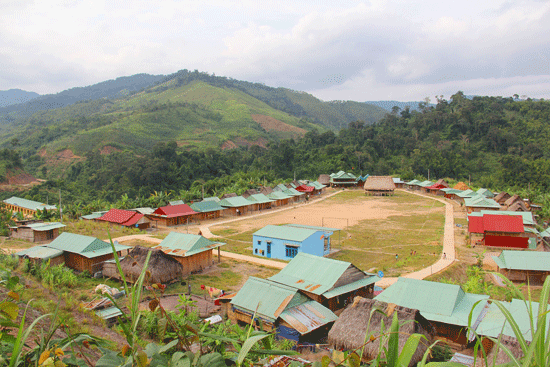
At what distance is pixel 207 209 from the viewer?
40.5 metres

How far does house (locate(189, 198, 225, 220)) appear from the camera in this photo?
130ft

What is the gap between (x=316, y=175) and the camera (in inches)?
3105

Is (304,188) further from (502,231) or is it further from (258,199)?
(502,231)

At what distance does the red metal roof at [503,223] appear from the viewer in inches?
1054

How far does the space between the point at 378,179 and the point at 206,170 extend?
33.1m

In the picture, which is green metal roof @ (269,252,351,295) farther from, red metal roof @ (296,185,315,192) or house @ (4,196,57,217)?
red metal roof @ (296,185,315,192)

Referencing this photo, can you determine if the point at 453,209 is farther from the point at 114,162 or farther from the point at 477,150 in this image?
the point at 114,162

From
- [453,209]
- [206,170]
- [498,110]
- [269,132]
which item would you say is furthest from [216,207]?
[269,132]

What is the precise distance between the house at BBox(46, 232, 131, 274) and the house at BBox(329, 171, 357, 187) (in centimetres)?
5690

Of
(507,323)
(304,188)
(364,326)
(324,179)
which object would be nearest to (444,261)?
(507,323)

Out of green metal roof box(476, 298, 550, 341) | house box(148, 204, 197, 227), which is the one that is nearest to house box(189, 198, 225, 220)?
house box(148, 204, 197, 227)

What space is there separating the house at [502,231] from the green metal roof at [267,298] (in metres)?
20.5

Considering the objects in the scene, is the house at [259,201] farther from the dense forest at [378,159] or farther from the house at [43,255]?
the house at [43,255]

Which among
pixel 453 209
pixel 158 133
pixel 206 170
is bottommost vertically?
pixel 453 209
